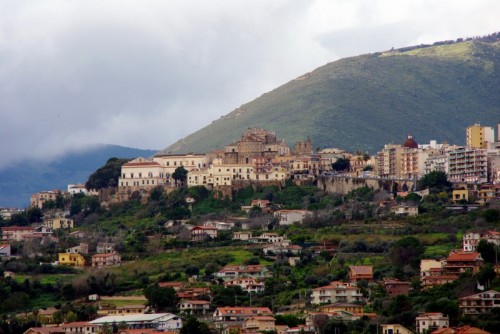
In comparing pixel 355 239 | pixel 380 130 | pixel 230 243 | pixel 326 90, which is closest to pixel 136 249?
pixel 230 243

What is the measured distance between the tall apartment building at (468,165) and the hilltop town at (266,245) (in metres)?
0.09

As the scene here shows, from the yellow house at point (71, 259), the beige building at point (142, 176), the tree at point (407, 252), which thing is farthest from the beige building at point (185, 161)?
the tree at point (407, 252)

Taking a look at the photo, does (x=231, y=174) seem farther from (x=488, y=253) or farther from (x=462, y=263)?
(x=462, y=263)

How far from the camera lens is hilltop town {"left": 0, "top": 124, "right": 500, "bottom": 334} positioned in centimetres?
7175

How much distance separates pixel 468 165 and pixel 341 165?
1114 centimetres

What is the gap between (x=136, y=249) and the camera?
307 ft

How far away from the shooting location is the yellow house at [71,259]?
306 ft

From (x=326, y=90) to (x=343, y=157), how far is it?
54171 mm

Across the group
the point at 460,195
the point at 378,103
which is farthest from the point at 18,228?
the point at 378,103

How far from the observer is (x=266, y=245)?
90.6 meters

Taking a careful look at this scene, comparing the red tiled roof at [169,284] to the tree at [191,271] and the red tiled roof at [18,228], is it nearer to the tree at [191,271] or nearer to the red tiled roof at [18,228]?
the tree at [191,271]

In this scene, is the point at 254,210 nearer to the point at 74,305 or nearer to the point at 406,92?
the point at 74,305

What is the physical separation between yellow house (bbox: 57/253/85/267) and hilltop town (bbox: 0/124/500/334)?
3.7 inches

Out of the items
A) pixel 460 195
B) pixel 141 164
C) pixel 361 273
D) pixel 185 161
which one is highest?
pixel 185 161
